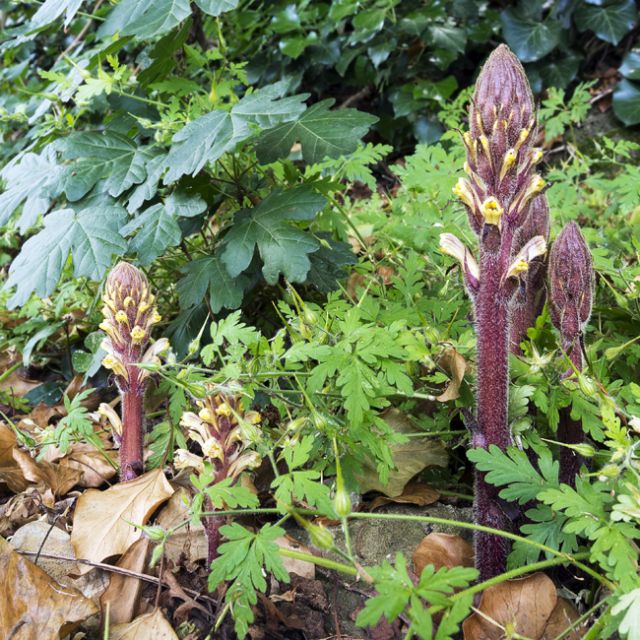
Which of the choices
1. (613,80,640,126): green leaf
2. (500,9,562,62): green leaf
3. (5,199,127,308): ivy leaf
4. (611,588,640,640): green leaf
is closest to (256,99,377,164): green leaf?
(5,199,127,308): ivy leaf

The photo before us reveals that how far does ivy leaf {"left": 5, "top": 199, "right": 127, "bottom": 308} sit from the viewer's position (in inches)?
64.2

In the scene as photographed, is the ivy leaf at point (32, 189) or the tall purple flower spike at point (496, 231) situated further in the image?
the ivy leaf at point (32, 189)

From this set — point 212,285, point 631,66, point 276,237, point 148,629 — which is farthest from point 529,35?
point 148,629

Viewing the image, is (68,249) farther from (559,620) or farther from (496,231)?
(559,620)

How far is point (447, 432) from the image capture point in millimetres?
1379

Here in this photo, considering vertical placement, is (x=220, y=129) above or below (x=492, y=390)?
above

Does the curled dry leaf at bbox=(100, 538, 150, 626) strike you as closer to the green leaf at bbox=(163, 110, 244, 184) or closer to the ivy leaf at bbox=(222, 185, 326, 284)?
the ivy leaf at bbox=(222, 185, 326, 284)

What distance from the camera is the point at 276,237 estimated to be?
66.6 inches

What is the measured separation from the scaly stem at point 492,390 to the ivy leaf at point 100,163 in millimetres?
1057

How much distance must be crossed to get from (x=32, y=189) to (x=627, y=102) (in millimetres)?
3256

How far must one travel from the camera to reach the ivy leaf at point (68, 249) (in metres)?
1.63

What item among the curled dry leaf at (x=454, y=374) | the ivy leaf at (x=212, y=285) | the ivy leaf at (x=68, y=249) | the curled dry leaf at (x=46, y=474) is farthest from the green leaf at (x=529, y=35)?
the curled dry leaf at (x=46, y=474)

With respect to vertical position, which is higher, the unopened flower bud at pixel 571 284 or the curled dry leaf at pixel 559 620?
the unopened flower bud at pixel 571 284

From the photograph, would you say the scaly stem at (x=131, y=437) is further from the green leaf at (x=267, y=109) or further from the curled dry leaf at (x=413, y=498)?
the green leaf at (x=267, y=109)
